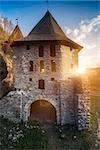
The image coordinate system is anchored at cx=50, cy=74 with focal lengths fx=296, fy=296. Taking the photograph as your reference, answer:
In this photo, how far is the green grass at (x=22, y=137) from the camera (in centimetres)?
1334

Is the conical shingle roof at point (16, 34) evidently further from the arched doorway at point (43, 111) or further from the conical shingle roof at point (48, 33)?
the arched doorway at point (43, 111)

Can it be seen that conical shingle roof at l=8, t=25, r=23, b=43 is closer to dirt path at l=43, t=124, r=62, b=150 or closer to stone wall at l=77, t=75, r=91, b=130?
stone wall at l=77, t=75, r=91, b=130

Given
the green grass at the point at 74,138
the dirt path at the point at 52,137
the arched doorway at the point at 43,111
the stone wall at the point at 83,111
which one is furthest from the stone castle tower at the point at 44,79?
the dirt path at the point at 52,137

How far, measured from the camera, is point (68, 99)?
1551 cm

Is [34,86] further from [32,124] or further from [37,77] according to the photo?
[32,124]

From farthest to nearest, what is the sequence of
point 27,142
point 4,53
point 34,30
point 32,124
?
1. point 4,53
2. point 34,30
3. point 32,124
4. point 27,142

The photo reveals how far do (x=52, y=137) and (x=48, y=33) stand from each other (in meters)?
5.77

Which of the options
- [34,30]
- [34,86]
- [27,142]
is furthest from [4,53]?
[27,142]

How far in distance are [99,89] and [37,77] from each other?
607 cm

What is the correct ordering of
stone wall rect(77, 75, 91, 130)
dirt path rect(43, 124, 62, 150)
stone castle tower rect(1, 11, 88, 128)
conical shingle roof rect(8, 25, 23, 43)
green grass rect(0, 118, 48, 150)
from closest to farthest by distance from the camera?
green grass rect(0, 118, 48, 150), dirt path rect(43, 124, 62, 150), stone wall rect(77, 75, 91, 130), stone castle tower rect(1, 11, 88, 128), conical shingle roof rect(8, 25, 23, 43)

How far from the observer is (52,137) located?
14180 mm

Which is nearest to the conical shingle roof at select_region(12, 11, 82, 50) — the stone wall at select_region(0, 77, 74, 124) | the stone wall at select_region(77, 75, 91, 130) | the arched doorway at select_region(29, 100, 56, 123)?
the stone wall at select_region(0, 77, 74, 124)

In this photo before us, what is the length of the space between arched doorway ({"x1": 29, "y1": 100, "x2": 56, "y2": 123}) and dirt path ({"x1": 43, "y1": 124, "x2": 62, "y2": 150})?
0.70 metres

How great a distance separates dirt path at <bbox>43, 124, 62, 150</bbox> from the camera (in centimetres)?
1366
